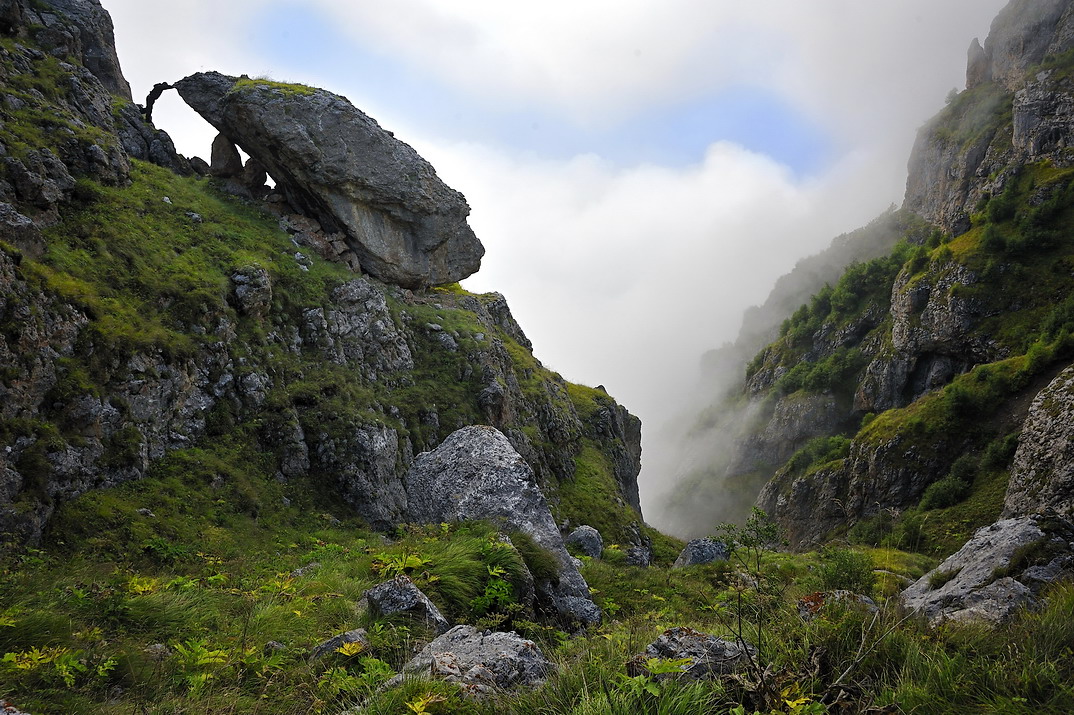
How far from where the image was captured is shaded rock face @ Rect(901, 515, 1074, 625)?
827cm

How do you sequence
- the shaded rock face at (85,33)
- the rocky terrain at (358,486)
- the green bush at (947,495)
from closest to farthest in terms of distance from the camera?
1. the rocky terrain at (358,486)
2. the shaded rock face at (85,33)
3. the green bush at (947,495)

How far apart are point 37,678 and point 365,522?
17.9 m

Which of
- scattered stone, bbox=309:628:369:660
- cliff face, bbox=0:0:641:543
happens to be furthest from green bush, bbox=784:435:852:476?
scattered stone, bbox=309:628:369:660

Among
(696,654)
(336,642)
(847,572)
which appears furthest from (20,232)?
(847,572)

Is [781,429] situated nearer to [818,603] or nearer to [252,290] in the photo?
[252,290]

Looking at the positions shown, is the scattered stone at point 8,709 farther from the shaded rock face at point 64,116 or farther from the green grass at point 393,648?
the shaded rock face at point 64,116

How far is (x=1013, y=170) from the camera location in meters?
85.9

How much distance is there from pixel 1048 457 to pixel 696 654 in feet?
133

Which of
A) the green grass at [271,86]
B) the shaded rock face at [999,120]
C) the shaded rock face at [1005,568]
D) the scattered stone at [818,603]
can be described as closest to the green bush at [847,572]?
the shaded rock face at [1005,568]

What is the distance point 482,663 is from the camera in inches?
207

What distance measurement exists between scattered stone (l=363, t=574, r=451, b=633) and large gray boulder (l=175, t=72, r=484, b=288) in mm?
31466

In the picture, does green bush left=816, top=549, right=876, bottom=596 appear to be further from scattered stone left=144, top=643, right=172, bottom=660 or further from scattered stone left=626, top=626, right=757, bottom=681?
scattered stone left=144, top=643, right=172, bottom=660

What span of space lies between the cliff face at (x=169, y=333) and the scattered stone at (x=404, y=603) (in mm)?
11020

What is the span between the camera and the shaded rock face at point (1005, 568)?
8273 mm
